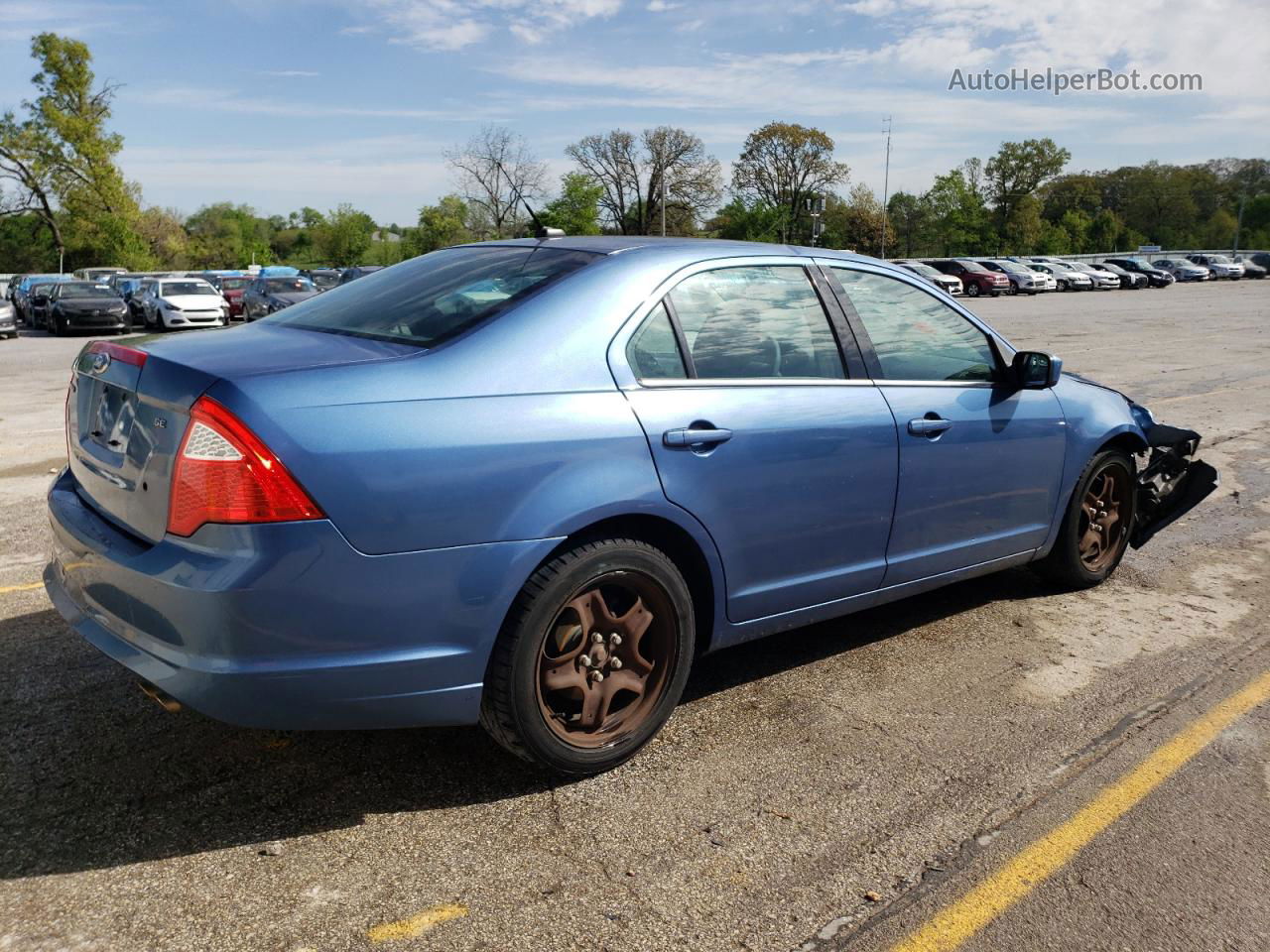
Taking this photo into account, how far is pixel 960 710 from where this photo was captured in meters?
3.92

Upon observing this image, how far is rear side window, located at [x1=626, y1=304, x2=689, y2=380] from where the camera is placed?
3369 mm

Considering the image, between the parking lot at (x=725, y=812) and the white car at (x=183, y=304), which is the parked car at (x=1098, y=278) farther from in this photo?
the parking lot at (x=725, y=812)

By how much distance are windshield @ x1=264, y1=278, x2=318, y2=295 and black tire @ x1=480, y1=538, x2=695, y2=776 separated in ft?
91.4

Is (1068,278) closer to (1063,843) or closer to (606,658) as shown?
(1063,843)

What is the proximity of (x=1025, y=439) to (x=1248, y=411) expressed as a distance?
8497 mm

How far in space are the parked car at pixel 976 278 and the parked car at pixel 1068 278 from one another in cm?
799

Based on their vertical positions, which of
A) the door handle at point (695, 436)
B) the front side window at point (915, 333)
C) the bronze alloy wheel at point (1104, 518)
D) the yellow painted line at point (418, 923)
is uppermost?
the front side window at point (915, 333)

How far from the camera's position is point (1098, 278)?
55.5m

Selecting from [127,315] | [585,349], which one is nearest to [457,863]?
[585,349]

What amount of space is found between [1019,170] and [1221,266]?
26.2 metres

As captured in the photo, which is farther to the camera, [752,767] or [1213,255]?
[1213,255]

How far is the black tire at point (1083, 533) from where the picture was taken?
16.4 feet

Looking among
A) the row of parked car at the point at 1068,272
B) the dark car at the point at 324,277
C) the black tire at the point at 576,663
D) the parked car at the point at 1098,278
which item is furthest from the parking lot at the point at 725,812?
the parked car at the point at 1098,278

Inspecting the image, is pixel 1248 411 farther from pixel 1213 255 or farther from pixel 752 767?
pixel 1213 255
